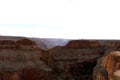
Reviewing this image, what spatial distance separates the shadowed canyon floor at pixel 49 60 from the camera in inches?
1505

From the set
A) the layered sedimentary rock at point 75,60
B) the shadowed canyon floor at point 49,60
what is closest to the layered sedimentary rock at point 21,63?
the shadowed canyon floor at point 49,60

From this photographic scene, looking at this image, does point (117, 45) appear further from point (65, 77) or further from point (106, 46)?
point (65, 77)

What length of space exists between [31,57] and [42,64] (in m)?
2.07

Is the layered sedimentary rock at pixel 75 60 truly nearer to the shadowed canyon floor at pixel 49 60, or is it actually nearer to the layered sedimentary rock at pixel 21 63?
the shadowed canyon floor at pixel 49 60

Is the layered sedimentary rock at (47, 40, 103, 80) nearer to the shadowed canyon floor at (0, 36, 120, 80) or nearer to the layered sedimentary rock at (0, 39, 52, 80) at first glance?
the shadowed canyon floor at (0, 36, 120, 80)

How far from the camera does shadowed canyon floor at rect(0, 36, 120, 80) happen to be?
3822 cm

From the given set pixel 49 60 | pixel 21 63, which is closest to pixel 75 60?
pixel 49 60

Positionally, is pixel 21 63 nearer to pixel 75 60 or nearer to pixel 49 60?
pixel 49 60

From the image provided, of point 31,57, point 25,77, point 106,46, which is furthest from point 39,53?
point 106,46

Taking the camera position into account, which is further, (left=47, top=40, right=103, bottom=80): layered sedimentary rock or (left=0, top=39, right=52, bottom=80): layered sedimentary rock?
(left=47, top=40, right=103, bottom=80): layered sedimentary rock

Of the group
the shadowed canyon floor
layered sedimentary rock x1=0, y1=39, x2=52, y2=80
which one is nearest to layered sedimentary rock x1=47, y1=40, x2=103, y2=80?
the shadowed canyon floor

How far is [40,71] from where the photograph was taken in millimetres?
39250

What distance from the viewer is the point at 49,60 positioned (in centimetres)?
4825

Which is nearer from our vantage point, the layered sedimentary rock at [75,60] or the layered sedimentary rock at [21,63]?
the layered sedimentary rock at [21,63]
